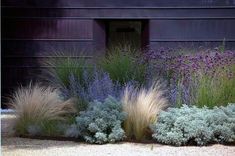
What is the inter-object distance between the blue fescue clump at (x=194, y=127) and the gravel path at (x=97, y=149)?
0.11m

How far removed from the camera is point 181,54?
26.9ft

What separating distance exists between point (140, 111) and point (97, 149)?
87cm

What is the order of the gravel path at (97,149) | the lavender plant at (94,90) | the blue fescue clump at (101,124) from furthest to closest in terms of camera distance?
the lavender plant at (94,90) < the blue fescue clump at (101,124) < the gravel path at (97,149)

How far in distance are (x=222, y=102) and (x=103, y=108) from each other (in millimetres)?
1895

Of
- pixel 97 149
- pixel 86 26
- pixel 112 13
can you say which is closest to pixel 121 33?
pixel 112 13

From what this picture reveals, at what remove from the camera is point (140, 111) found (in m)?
6.21

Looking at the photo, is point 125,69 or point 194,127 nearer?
point 194,127

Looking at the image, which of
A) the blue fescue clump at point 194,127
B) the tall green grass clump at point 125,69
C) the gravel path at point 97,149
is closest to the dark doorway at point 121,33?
the tall green grass clump at point 125,69

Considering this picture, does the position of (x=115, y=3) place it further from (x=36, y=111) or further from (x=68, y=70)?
(x=36, y=111)

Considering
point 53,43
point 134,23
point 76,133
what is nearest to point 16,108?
point 76,133

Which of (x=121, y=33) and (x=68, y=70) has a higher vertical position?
(x=121, y=33)

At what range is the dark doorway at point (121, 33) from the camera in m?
10.6

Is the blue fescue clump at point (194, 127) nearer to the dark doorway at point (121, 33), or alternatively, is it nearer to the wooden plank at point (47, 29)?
the dark doorway at point (121, 33)

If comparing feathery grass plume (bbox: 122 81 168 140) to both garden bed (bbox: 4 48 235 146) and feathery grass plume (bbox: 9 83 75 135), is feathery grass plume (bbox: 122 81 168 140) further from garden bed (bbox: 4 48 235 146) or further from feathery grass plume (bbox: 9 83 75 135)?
feathery grass plume (bbox: 9 83 75 135)
